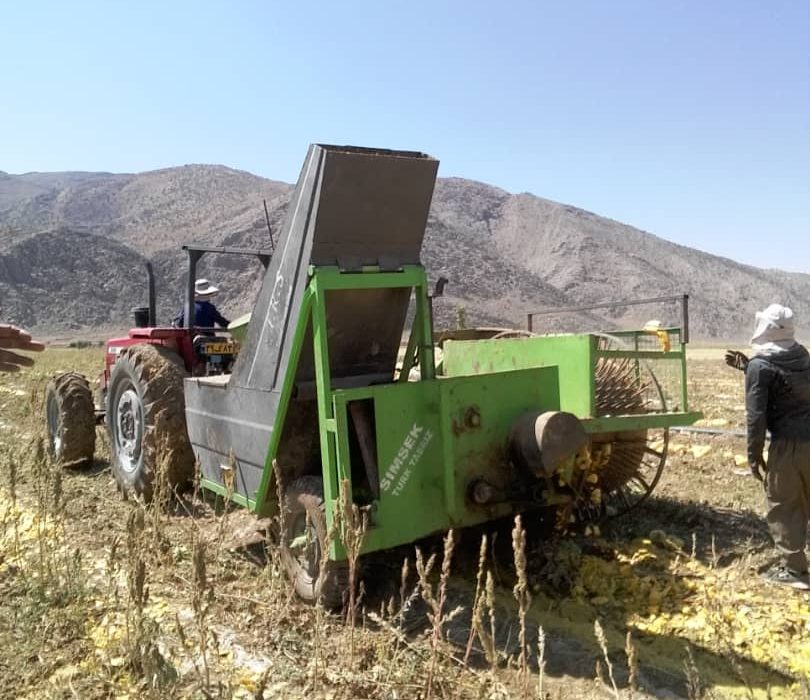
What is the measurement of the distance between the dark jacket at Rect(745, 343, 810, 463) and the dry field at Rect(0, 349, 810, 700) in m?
0.81

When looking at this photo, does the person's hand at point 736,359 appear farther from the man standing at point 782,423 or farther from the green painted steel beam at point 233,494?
the green painted steel beam at point 233,494

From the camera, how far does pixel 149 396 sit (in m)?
5.51

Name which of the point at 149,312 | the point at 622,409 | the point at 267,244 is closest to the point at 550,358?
the point at 622,409

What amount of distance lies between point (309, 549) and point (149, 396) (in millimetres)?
2269

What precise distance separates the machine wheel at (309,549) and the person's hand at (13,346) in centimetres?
140

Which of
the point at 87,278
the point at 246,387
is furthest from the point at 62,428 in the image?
the point at 87,278

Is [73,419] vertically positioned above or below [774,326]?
below

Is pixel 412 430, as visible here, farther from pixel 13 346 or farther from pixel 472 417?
pixel 13 346

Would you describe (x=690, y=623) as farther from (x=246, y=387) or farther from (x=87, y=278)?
(x=87, y=278)

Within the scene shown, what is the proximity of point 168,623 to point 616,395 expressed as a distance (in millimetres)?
3375

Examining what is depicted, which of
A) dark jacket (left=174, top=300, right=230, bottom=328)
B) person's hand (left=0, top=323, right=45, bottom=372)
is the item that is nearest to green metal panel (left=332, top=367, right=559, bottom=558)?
person's hand (left=0, top=323, right=45, bottom=372)

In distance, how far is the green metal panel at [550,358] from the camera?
4781mm

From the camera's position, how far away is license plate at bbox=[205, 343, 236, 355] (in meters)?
5.97

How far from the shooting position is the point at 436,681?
9.60ft
